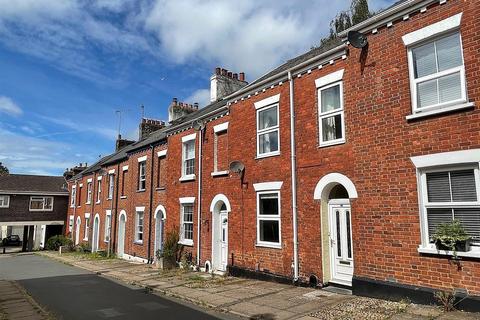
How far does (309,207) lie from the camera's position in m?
11.0

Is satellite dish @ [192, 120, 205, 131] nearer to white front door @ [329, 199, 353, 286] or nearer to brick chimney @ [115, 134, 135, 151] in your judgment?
white front door @ [329, 199, 353, 286]

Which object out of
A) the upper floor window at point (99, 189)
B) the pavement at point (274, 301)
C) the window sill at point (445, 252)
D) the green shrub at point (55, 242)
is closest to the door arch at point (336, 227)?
the pavement at point (274, 301)

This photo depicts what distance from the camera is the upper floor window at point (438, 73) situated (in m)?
7.92

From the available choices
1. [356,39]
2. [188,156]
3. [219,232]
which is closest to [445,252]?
[356,39]

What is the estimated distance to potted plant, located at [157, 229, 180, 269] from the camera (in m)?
17.3

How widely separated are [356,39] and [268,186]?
540 centimetres

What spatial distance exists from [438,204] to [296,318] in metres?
3.83

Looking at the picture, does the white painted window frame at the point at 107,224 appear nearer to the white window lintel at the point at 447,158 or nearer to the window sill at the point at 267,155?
the window sill at the point at 267,155

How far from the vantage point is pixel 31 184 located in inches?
1684

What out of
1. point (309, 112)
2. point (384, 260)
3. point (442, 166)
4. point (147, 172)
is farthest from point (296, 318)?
point (147, 172)

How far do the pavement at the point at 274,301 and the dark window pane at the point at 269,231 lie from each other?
A: 4.56ft

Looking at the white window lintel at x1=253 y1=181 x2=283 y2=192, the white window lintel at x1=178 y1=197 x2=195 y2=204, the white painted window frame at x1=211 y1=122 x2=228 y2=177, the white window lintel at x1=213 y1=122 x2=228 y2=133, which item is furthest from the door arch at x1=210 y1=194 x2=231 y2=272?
the white window lintel at x1=213 y1=122 x2=228 y2=133

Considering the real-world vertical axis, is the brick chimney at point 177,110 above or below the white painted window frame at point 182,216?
above

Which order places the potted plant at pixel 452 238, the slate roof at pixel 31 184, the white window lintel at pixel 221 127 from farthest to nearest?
the slate roof at pixel 31 184
the white window lintel at pixel 221 127
the potted plant at pixel 452 238
